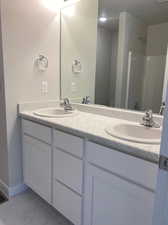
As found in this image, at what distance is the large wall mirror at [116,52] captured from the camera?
57.8 inches

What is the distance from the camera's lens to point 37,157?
5.72 ft

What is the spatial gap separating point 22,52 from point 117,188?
1.52 metres

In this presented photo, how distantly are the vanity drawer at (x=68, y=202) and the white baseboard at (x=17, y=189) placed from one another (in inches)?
23.2

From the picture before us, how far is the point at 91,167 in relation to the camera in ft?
4.04

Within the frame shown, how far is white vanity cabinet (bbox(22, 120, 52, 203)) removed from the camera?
1623 mm

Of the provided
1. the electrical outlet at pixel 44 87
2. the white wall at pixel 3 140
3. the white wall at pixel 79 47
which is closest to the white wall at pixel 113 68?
the white wall at pixel 79 47

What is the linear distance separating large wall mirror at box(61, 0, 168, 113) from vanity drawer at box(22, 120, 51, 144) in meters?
0.67

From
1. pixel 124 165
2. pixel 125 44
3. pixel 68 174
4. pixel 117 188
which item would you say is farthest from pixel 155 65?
pixel 68 174

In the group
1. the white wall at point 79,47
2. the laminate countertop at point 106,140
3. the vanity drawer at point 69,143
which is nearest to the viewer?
the laminate countertop at point 106,140

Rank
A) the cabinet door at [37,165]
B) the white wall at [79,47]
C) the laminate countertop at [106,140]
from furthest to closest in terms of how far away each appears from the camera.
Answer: the white wall at [79,47] → the cabinet door at [37,165] → the laminate countertop at [106,140]

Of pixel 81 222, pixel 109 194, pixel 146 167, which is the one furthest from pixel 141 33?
pixel 81 222

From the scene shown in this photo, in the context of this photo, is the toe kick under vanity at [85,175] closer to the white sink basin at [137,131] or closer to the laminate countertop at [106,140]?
the laminate countertop at [106,140]

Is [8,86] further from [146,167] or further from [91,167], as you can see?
[146,167]

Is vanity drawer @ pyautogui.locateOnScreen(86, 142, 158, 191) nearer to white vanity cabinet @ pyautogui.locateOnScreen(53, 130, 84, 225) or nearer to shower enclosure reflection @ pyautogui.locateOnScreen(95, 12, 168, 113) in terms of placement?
white vanity cabinet @ pyautogui.locateOnScreen(53, 130, 84, 225)
